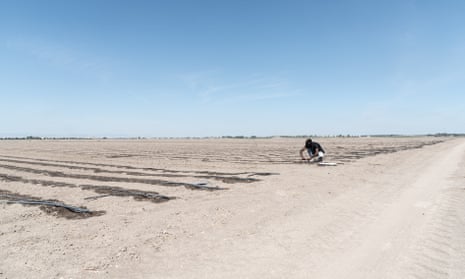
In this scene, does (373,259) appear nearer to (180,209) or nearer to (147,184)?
(180,209)

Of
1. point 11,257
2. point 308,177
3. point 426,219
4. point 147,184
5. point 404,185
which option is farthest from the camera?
point 308,177

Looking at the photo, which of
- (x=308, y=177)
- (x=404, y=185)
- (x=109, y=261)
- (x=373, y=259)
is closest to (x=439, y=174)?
(x=404, y=185)

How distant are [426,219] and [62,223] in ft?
27.4

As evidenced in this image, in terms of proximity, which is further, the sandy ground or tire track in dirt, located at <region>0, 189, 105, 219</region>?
tire track in dirt, located at <region>0, 189, 105, 219</region>

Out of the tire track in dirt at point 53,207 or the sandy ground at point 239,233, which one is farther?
the tire track in dirt at point 53,207

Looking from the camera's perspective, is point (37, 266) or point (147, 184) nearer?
point (37, 266)

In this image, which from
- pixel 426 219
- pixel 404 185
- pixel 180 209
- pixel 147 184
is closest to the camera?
pixel 426 219

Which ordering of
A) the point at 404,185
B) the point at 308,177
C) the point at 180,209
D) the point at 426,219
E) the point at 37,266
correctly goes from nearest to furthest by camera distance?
the point at 37,266 → the point at 426,219 → the point at 180,209 → the point at 404,185 → the point at 308,177

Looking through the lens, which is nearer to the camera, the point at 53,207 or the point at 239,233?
the point at 239,233

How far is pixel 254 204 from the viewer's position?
8.16 m

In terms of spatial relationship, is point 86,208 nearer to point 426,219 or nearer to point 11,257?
point 11,257

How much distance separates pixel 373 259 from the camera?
4426mm

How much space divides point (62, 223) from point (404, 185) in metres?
11.3

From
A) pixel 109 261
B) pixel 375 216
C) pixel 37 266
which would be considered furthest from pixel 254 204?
pixel 37 266
